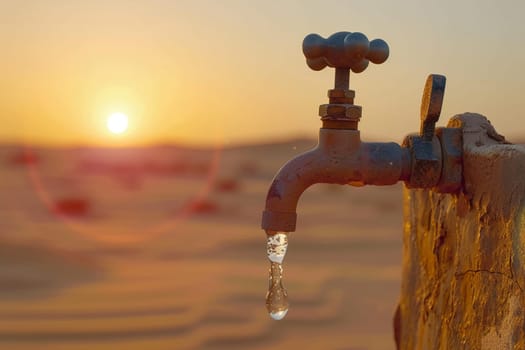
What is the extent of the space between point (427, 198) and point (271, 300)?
0.43 meters

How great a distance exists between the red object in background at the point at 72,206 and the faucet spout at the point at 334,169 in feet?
30.9

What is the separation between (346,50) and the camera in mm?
1395

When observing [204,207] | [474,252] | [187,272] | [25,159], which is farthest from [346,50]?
[25,159]

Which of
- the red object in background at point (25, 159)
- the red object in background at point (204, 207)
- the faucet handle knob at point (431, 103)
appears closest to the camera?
the faucet handle knob at point (431, 103)

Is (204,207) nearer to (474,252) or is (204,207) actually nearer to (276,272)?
(276,272)

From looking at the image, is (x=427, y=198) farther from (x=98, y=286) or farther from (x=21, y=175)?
(x=21, y=175)

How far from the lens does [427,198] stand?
1.71 metres

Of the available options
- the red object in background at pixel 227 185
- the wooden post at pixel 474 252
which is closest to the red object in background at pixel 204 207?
the red object in background at pixel 227 185

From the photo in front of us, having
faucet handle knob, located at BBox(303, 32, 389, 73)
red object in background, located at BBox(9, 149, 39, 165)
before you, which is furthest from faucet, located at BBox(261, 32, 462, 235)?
red object in background, located at BBox(9, 149, 39, 165)

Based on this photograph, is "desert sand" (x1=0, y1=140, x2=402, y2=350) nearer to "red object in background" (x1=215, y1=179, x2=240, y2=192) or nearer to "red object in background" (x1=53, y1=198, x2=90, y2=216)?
"red object in background" (x1=53, y1=198, x2=90, y2=216)

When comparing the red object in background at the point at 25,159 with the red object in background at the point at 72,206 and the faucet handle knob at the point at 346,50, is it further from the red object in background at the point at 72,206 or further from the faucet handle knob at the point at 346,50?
the faucet handle knob at the point at 346,50

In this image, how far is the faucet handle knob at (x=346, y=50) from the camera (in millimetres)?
1387

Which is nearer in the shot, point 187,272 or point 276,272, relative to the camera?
point 276,272

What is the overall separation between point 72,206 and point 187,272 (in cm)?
550
